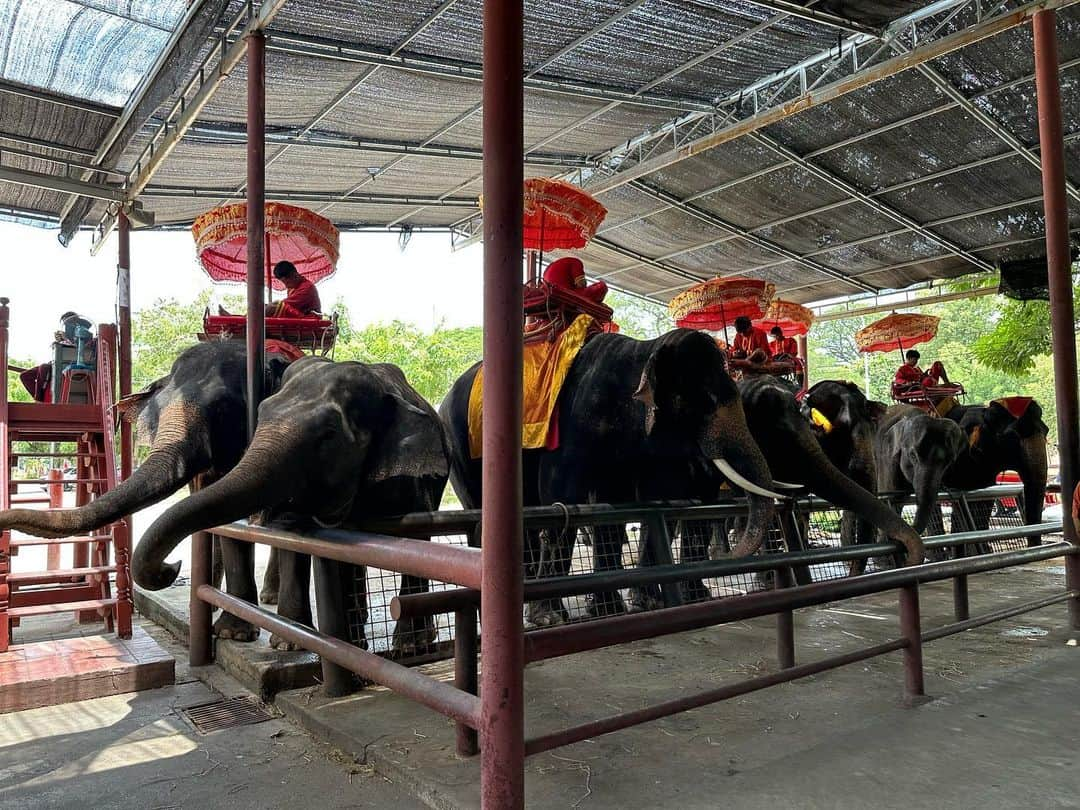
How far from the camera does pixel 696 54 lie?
25.9 feet

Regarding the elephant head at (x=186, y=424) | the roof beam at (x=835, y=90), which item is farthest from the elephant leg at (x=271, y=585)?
the roof beam at (x=835, y=90)

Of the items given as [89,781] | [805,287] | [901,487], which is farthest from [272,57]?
[805,287]

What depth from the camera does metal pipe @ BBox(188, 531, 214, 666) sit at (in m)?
4.30

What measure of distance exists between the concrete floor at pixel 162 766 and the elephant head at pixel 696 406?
8.86 ft

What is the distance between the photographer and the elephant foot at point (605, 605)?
4.99 m

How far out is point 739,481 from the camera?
473cm

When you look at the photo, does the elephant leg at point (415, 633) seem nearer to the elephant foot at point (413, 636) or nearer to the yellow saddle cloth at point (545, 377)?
the elephant foot at point (413, 636)

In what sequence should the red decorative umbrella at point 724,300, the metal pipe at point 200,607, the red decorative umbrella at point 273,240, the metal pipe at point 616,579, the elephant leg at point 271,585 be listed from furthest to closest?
1. the red decorative umbrella at point 724,300
2. the red decorative umbrella at point 273,240
3. the elephant leg at point 271,585
4. the metal pipe at point 200,607
5. the metal pipe at point 616,579

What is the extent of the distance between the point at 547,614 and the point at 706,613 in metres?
2.65

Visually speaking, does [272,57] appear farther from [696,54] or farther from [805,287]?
[805,287]

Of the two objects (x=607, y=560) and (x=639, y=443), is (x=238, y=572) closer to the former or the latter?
(x=607, y=560)

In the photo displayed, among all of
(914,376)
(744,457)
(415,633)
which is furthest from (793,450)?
(914,376)

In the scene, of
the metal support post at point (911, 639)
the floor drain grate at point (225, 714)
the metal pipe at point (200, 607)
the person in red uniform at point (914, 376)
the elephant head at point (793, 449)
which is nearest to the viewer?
the metal support post at point (911, 639)

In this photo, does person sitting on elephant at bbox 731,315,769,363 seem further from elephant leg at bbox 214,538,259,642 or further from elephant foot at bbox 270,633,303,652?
elephant foot at bbox 270,633,303,652
